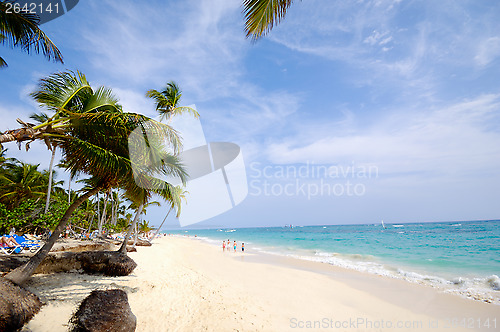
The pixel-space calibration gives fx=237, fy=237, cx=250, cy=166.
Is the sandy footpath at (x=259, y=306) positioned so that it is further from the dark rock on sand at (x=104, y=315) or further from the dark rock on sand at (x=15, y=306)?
the dark rock on sand at (x=104, y=315)

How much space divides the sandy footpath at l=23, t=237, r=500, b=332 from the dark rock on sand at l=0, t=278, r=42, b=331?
0.55 feet

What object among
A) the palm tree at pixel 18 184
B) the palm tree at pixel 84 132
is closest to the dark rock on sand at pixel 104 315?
the palm tree at pixel 84 132

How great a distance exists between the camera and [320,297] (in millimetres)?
8273

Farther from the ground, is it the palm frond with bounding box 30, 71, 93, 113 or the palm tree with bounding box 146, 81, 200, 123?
the palm tree with bounding box 146, 81, 200, 123

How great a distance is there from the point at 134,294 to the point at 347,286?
848 cm

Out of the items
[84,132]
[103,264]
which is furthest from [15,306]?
[103,264]

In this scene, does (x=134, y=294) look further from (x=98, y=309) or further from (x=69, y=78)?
(x=69, y=78)

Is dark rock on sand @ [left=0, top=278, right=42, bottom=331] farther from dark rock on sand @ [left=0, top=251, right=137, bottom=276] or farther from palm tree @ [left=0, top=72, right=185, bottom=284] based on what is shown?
dark rock on sand @ [left=0, top=251, right=137, bottom=276]

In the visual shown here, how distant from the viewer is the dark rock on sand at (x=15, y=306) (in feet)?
12.4

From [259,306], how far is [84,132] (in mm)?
6299

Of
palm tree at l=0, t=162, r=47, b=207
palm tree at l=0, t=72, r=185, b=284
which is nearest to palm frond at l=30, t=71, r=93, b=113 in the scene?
palm tree at l=0, t=72, r=185, b=284

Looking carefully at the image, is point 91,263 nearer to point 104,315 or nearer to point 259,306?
point 104,315

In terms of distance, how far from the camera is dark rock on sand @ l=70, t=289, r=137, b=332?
3.77 meters

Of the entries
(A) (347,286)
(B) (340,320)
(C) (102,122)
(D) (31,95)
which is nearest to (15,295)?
(C) (102,122)
